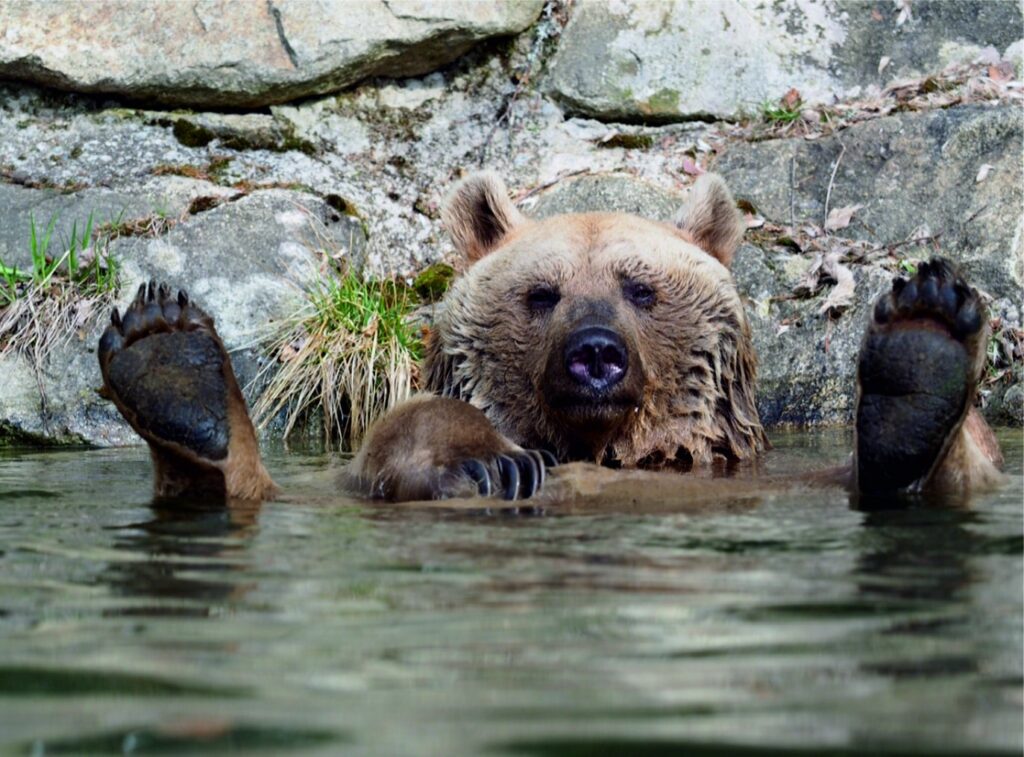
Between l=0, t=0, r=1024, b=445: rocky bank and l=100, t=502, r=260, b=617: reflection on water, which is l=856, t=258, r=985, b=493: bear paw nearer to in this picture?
l=100, t=502, r=260, b=617: reflection on water

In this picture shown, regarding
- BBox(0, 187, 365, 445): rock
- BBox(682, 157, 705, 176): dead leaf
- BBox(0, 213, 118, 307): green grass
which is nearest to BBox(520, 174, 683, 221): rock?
BBox(682, 157, 705, 176): dead leaf

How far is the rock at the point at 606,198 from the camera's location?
996cm

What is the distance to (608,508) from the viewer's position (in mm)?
4391

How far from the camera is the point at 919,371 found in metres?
4.09

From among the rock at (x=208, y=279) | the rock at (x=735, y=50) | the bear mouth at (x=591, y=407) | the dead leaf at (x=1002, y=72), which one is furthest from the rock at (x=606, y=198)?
the bear mouth at (x=591, y=407)

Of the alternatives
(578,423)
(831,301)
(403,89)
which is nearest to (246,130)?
(403,89)

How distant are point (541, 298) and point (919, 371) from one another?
82.1 inches

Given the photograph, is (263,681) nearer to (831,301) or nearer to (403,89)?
(831,301)

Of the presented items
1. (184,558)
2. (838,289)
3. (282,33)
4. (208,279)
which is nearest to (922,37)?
(838,289)

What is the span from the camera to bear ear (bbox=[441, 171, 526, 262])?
6.44 meters

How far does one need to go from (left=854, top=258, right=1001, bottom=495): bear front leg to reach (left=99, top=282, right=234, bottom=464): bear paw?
2.01 metres

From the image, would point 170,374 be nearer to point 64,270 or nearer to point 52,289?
point 52,289

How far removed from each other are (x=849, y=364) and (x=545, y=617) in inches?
274

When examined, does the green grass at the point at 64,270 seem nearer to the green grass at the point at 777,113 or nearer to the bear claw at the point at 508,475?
the green grass at the point at 777,113
